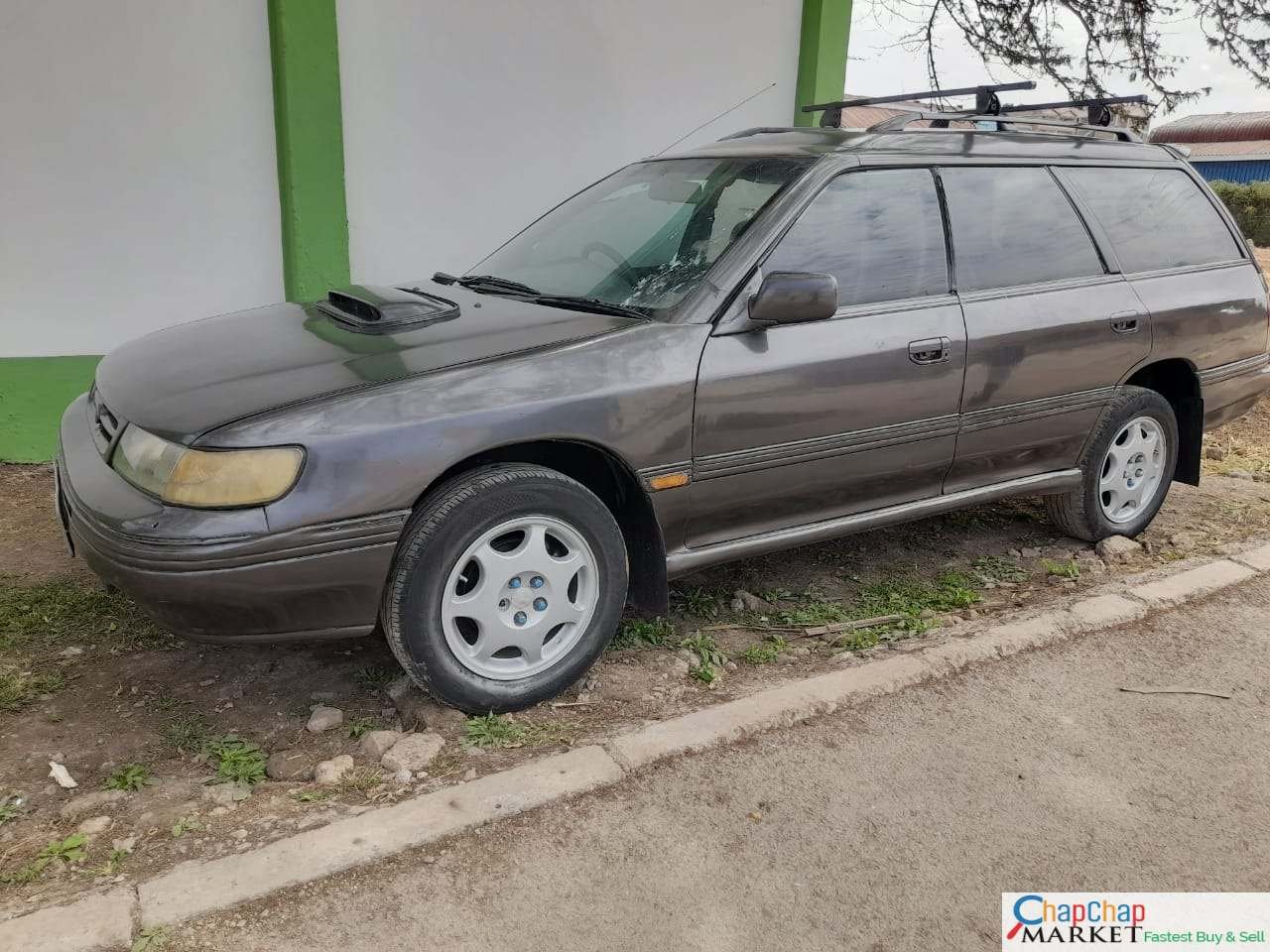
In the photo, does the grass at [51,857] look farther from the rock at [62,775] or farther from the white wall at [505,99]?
the white wall at [505,99]

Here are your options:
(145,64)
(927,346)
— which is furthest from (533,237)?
(145,64)

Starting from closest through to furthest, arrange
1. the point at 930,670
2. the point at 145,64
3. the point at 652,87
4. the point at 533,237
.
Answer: the point at 930,670 < the point at 533,237 < the point at 145,64 < the point at 652,87

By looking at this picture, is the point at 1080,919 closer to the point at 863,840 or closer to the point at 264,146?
the point at 863,840

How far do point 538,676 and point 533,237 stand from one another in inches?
76.3

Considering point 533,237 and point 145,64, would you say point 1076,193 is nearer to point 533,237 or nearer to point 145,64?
point 533,237

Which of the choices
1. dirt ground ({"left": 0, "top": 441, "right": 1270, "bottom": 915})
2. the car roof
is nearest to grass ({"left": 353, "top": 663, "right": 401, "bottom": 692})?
dirt ground ({"left": 0, "top": 441, "right": 1270, "bottom": 915})

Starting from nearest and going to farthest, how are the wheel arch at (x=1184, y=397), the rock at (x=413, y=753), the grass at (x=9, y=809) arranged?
1. the grass at (x=9, y=809)
2. the rock at (x=413, y=753)
3. the wheel arch at (x=1184, y=397)

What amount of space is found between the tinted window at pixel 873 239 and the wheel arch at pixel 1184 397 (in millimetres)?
1390

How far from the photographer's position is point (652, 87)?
23.5 ft

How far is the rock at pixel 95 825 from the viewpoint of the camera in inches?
103

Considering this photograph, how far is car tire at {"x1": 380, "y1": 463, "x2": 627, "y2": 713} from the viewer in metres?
→ 2.92

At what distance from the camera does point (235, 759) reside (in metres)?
2.95

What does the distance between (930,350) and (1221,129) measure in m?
41.1

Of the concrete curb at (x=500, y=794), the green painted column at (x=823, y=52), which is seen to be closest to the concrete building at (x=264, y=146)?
the green painted column at (x=823, y=52)
